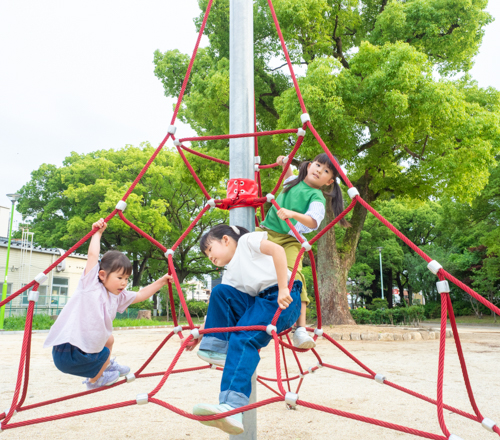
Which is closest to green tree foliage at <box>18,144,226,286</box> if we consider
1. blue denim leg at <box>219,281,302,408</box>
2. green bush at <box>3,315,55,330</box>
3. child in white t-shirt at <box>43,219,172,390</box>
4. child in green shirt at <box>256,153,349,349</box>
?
green bush at <box>3,315,55,330</box>

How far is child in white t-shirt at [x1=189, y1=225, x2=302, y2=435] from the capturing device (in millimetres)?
1485

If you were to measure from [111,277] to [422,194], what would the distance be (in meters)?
8.14

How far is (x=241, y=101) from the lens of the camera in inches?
87.7

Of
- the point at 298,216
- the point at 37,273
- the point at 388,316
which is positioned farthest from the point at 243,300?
the point at 37,273

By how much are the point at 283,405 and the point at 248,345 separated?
1.59 meters

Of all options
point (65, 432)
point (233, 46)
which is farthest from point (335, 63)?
point (65, 432)

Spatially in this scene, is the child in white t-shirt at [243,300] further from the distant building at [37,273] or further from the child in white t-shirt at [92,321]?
the distant building at [37,273]

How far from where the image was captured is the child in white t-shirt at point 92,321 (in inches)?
69.3

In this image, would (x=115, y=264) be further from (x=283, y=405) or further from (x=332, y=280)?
(x=332, y=280)

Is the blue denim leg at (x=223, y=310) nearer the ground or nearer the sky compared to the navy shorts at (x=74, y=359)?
nearer the sky

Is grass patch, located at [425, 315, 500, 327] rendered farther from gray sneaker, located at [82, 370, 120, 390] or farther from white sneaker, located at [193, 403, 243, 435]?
white sneaker, located at [193, 403, 243, 435]

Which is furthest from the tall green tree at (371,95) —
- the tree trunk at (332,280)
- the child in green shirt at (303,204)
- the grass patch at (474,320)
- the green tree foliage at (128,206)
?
the grass patch at (474,320)

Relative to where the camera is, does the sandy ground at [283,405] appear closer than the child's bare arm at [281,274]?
No

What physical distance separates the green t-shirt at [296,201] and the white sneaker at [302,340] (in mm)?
533
